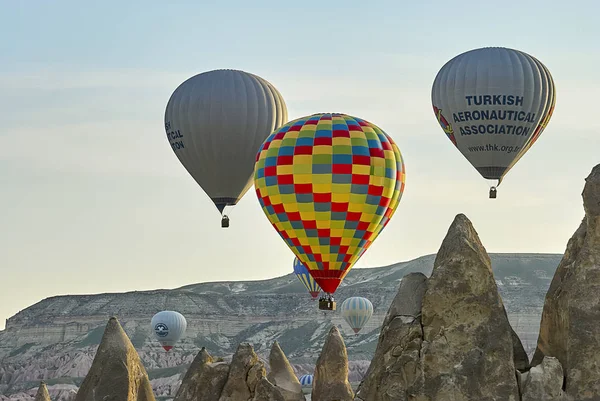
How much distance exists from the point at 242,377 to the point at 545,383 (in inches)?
297

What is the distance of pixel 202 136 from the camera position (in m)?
53.9

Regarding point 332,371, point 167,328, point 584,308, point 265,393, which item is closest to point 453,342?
Answer: point 584,308

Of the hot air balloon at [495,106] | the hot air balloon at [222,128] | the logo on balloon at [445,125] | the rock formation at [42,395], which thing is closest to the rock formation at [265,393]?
the rock formation at [42,395]

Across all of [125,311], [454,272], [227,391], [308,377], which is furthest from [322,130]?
[125,311]

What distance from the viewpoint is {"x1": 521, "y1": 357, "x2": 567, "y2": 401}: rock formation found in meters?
21.2

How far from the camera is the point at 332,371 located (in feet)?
Result: 103

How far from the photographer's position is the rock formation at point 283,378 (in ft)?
104

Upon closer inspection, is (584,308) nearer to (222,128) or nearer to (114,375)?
(114,375)

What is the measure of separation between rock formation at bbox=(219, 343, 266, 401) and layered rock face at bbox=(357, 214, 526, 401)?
497 centimetres

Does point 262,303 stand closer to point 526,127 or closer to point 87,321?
point 87,321

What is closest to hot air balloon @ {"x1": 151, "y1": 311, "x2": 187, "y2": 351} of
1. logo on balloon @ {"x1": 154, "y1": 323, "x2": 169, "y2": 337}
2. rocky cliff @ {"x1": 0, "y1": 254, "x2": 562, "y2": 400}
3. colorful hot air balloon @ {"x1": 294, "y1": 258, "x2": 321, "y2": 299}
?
logo on balloon @ {"x1": 154, "y1": 323, "x2": 169, "y2": 337}

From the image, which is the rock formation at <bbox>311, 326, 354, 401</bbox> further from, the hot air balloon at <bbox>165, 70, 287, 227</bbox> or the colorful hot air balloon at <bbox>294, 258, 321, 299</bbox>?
the colorful hot air balloon at <bbox>294, 258, 321, 299</bbox>

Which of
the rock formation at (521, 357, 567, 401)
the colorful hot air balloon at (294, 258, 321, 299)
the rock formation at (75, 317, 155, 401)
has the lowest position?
the colorful hot air balloon at (294, 258, 321, 299)

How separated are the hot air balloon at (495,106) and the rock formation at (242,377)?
28.6m
